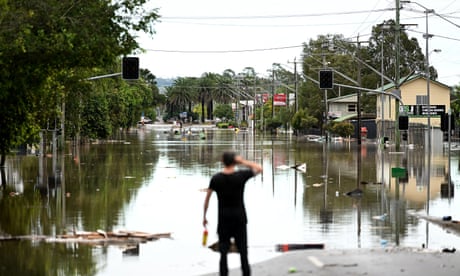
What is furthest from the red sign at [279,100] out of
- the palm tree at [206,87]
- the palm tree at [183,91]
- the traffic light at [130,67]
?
the traffic light at [130,67]

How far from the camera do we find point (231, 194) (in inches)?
462

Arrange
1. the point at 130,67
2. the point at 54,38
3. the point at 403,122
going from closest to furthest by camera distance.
A: the point at 54,38
the point at 130,67
the point at 403,122

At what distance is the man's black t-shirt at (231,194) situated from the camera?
11711 mm

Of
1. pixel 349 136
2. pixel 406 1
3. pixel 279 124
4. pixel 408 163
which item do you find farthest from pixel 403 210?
pixel 279 124

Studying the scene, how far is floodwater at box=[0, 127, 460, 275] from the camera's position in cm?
1596

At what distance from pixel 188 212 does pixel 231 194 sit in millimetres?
12389

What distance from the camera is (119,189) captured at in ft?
103

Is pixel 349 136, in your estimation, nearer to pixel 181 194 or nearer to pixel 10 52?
pixel 181 194

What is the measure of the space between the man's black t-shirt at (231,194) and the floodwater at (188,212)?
2612 millimetres

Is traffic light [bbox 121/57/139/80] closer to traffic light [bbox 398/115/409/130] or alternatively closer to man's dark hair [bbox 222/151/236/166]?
traffic light [bbox 398/115/409/130]

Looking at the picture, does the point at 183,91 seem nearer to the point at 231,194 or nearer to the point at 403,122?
the point at 403,122

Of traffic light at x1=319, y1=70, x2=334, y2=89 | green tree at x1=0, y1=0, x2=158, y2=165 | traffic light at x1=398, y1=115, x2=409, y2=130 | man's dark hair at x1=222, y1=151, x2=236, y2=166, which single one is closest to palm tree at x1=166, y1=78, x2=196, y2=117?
traffic light at x1=398, y1=115, x2=409, y2=130

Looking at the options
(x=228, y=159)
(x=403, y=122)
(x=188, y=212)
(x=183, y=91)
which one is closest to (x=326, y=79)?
(x=403, y=122)

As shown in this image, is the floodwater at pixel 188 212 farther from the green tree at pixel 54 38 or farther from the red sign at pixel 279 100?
the red sign at pixel 279 100
